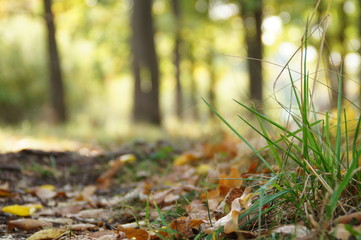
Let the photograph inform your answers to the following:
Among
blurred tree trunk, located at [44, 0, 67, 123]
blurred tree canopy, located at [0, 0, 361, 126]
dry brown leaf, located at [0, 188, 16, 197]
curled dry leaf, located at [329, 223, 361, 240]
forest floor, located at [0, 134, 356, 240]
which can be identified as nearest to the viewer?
curled dry leaf, located at [329, 223, 361, 240]

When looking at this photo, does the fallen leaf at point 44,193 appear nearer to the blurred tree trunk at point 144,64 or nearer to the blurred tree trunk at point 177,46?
the blurred tree trunk at point 144,64

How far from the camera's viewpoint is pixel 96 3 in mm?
11641

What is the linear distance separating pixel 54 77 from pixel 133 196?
6.86 meters

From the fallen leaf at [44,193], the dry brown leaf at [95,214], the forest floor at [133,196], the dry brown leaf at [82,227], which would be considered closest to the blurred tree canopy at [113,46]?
the forest floor at [133,196]

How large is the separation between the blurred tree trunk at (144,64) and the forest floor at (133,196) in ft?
13.6

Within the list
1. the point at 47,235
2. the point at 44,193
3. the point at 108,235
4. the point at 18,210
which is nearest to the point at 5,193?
the point at 44,193

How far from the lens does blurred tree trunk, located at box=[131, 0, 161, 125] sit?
863 cm

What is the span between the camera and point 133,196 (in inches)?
93.1

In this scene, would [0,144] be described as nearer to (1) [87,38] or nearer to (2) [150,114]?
(2) [150,114]

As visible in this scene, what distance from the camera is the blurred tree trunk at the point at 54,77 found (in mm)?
8484

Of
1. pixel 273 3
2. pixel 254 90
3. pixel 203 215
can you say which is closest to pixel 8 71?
pixel 254 90

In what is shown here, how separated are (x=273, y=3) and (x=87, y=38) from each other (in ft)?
23.6

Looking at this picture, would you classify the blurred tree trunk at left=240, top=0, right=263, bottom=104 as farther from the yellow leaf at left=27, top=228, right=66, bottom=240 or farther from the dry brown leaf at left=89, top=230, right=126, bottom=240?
the yellow leaf at left=27, top=228, right=66, bottom=240

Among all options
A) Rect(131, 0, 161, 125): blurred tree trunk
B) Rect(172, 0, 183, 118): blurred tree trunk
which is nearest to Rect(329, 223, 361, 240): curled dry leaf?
Rect(131, 0, 161, 125): blurred tree trunk
